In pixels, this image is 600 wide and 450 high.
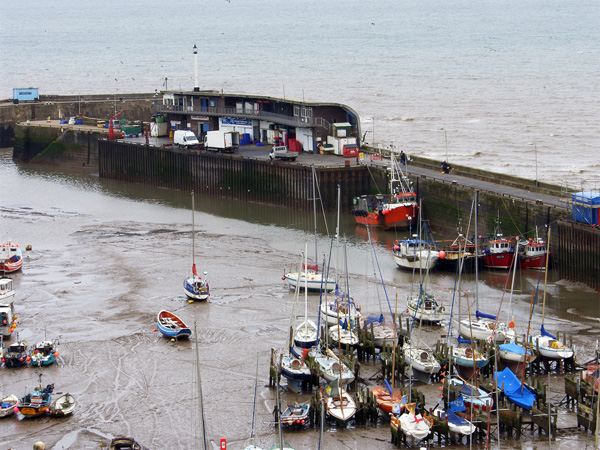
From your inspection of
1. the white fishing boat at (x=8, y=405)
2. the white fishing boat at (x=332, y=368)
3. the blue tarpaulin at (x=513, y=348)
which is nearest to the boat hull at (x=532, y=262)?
the blue tarpaulin at (x=513, y=348)

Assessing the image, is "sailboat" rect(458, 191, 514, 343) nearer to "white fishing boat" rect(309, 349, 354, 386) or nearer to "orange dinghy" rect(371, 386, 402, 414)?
"orange dinghy" rect(371, 386, 402, 414)

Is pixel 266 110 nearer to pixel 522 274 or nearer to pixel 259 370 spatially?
pixel 522 274

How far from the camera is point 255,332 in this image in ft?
148

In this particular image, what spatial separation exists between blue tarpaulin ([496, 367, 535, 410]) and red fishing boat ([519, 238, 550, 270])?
16528mm

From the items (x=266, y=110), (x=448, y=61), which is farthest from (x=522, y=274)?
(x=448, y=61)

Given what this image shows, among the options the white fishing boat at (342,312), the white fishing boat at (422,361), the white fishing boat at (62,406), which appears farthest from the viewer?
the white fishing boat at (342,312)

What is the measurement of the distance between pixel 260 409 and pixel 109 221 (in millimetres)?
32661

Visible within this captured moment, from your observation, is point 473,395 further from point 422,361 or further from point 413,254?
point 413,254

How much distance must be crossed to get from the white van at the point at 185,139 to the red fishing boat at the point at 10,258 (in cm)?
2256

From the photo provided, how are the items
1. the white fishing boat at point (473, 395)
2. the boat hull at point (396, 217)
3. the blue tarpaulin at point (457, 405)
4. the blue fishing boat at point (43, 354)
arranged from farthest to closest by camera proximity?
the boat hull at point (396, 217) < the blue fishing boat at point (43, 354) < the white fishing boat at point (473, 395) < the blue tarpaulin at point (457, 405)

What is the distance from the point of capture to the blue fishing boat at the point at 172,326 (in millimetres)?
44438

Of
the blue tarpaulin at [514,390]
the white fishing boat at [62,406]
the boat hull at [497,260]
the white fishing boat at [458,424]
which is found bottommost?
the white fishing boat at [62,406]

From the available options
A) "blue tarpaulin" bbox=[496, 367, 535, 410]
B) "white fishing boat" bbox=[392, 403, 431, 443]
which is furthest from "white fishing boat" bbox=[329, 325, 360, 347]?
"white fishing boat" bbox=[392, 403, 431, 443]

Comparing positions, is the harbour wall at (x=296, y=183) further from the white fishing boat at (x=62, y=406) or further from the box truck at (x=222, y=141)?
the white fishing boat at (x=62, y=406)
